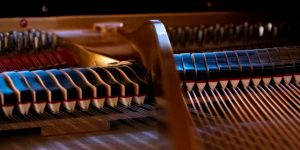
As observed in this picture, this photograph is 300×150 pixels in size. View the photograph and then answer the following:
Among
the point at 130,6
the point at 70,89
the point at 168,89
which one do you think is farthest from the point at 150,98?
the point at 130,6

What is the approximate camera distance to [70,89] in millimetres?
Result: 1646

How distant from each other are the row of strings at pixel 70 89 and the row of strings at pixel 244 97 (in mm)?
212

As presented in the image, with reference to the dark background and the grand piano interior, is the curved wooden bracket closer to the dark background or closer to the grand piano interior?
the grand piano interior

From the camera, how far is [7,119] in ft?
5.32

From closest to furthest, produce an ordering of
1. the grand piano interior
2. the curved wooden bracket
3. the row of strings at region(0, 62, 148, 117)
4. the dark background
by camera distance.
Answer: the curved wooden bracket, the grand piano interior, the row of strings at region(0, 62, 148, 117), the dark background

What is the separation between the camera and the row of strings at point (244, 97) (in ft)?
5.13

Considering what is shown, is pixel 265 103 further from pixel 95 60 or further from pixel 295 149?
pixel 95 60

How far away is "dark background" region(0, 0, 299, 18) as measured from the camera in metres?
2.89

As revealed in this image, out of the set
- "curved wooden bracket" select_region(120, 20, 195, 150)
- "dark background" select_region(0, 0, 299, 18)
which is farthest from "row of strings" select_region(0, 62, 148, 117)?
"dark background" select_region(0, 0, 299, 18)

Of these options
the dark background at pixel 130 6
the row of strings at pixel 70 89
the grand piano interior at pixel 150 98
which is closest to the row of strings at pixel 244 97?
the grand piano interior at pixel 150 98

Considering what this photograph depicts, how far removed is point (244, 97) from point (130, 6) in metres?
1.44

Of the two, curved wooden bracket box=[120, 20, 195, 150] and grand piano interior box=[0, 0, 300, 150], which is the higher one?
curved wooden bracket box=[120, 20, 195, 150]

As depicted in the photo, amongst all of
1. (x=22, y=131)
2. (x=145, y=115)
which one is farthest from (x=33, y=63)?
(x=145, y=115)

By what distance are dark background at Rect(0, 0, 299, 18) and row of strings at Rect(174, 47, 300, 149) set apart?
124cm
